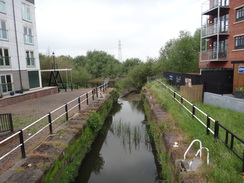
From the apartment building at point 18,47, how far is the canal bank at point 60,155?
9760 millimetres

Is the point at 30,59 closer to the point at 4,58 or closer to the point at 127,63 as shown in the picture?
the point at 4,58

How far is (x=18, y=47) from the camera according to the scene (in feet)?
57.6

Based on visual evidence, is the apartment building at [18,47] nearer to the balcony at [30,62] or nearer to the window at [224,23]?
the balcony at [30,62]

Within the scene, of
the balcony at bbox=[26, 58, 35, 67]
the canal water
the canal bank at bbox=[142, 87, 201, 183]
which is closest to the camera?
the canal bank at bbox=[142, 87, 201, 183]

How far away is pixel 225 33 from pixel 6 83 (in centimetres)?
2035

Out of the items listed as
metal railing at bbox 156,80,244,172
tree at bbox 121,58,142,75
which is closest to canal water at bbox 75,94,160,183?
metal railing at bbox 156,80,244,172

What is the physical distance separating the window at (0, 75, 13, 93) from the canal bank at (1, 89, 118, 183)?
1029cm

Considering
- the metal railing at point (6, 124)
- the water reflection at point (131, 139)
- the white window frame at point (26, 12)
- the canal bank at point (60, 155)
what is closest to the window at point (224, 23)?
the water reflection at point (131, 139)

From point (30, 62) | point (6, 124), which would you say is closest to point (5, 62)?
point (30, 62)

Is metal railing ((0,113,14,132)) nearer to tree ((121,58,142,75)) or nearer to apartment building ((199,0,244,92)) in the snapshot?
apartment building ((199,0,244,92))

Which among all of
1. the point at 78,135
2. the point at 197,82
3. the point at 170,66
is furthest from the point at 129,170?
the point at 170,66

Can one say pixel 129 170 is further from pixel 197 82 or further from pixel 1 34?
pixel 1 34

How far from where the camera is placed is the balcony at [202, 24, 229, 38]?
56.5 ft

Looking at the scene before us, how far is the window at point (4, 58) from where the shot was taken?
15.7m
